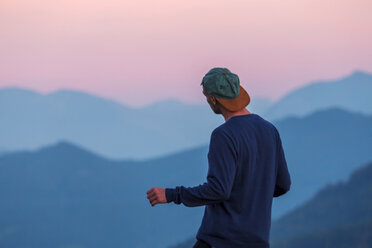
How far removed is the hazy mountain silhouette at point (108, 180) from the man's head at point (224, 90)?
2107 centimetres

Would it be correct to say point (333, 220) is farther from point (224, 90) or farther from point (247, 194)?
point (224, 90)

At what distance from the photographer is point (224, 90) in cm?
243

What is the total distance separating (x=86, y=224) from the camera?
2797 centimetres

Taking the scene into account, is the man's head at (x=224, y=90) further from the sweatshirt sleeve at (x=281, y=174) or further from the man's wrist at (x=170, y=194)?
the man's wrist at (x=170, y=194)

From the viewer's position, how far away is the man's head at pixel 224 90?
243 cm

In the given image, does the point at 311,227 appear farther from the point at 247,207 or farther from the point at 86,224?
the point at 247,207

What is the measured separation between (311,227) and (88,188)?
31.0 ft

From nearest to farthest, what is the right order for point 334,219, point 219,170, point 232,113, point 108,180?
point 219,170
point 232,113
point 334,219
point 108,180

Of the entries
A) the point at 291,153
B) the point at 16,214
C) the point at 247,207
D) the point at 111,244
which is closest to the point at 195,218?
the point at 111,244

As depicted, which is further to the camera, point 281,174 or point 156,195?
point 281,174

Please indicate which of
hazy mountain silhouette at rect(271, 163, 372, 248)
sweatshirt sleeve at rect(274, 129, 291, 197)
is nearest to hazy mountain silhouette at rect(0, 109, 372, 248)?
hazy mountain silhouette at rect(271, 163, 372, 248)

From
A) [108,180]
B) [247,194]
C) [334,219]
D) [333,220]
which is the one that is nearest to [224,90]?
[247,194]

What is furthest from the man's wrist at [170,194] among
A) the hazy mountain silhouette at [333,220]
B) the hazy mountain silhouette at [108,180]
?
the hazy mountain silhouette at [108,180]

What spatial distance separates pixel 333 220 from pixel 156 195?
19.6m
